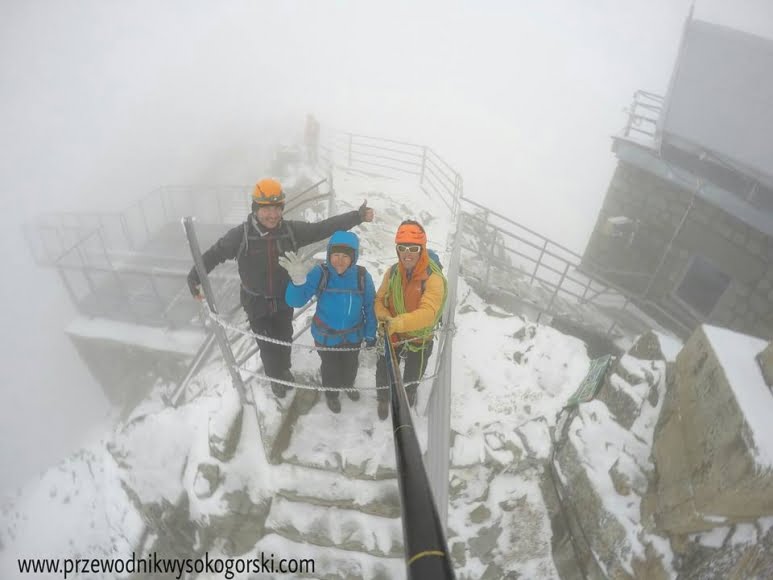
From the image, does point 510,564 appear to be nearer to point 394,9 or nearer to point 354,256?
point 354,256

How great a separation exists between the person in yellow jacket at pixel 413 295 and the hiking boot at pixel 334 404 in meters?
0.87

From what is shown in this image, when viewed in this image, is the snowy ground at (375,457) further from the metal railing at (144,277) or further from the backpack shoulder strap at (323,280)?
the metal railing at (144,277)

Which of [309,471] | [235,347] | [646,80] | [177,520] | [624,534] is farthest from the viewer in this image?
[646,80]

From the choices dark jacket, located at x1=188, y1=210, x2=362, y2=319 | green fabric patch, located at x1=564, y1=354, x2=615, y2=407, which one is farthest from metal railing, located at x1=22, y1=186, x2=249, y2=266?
green fabric patch, located at x1=564, y1=354, x2=615, y2=407

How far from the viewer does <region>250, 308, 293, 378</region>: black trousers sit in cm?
401

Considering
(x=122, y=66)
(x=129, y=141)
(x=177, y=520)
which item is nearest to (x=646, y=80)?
(x=129, y=141)

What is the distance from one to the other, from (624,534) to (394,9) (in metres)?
90.2

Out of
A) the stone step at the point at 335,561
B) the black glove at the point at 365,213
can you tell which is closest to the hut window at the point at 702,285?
the black glove at the point at 365,213

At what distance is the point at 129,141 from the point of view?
127ft

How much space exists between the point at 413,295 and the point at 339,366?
1.15 meters

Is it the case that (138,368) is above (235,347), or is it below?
below

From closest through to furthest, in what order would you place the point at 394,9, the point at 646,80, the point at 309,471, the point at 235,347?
the point at 309,471, the point at 235,347, the point at 646,80, the point at 394,9

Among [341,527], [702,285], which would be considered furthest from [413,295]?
[702,285]

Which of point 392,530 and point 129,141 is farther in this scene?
point 129,141
